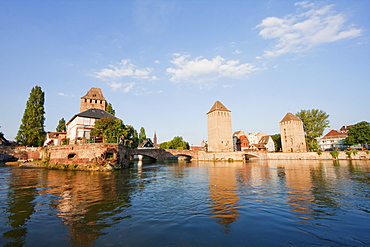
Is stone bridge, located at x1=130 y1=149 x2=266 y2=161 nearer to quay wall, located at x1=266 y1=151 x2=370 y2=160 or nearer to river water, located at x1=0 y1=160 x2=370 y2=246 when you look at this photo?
quay wall, located at x1=266 y1=151 x2=370 y2=160

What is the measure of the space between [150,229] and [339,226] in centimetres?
600

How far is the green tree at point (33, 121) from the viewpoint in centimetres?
4888

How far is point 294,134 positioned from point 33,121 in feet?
272

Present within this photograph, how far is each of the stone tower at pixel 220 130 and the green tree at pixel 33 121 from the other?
173 ft

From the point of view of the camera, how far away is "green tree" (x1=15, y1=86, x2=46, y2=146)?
48.9m

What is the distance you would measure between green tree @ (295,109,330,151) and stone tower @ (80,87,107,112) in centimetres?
7176

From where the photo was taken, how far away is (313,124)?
227 ft

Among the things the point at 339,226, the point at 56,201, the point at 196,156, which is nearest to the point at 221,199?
the point at 339,226

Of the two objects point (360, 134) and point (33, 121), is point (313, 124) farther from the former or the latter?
point (33, 121)

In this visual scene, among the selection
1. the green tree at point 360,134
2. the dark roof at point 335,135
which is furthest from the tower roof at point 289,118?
the dark roof at point 335,135

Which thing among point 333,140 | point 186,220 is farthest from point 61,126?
point 333,140

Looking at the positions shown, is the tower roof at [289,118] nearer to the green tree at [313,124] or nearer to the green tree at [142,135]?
the green tree at [313,124]

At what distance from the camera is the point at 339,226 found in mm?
5996

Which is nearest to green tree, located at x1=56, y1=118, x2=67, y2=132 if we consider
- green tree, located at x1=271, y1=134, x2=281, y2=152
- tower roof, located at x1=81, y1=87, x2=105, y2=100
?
tower roof, located at x1=81, y1=87, x2=105, y2=100
